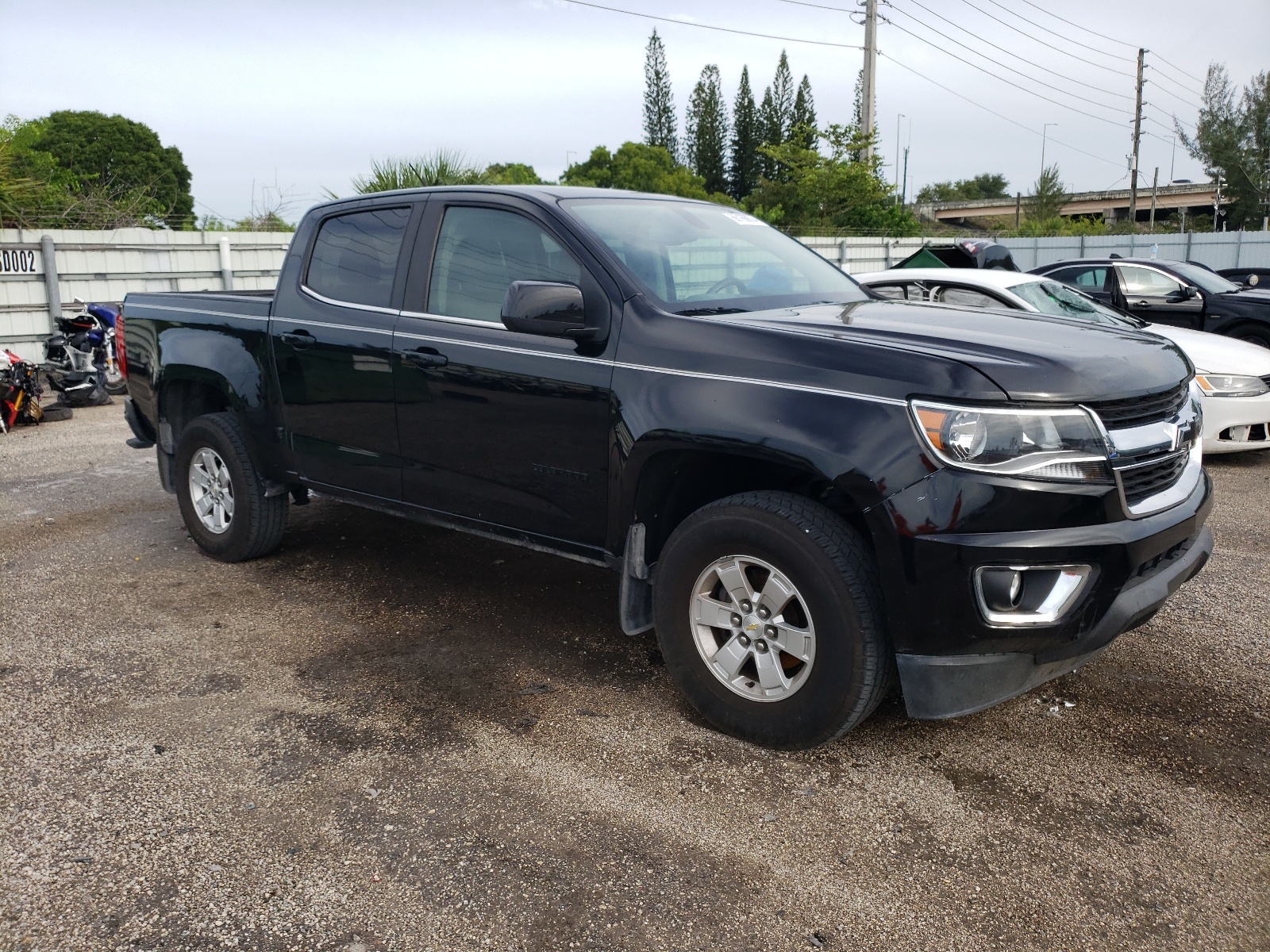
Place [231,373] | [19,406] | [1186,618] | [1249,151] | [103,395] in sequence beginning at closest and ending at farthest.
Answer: [1186,618] → [231,373] → [19,406] → [103,395] → [1249,151]

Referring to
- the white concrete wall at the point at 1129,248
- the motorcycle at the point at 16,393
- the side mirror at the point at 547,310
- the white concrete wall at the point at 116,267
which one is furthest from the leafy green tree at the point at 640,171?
the side mirror at the point at 547,310

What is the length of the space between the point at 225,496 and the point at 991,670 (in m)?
4.04

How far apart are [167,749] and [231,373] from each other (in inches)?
88.0

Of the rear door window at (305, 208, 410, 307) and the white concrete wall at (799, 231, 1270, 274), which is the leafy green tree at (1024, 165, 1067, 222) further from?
the rear door window at (305, 208, 410, 307)

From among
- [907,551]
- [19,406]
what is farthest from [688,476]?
[19,406]

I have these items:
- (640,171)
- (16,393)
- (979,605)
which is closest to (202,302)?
(979,605)

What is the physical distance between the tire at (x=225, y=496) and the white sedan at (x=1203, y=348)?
4488 millimetres

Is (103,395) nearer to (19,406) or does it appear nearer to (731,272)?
(19,406)

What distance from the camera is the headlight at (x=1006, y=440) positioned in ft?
9.29

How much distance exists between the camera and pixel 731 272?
4062 mm

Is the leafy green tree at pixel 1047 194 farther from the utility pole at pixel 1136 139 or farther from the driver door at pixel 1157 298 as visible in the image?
the driver door at pixel 1157 298

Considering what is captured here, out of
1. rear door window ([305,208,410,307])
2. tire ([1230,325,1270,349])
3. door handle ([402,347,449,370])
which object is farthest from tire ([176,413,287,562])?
tire ([1230,325,1270,349])

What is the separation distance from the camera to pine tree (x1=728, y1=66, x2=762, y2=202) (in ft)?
266

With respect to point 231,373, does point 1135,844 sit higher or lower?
lower
